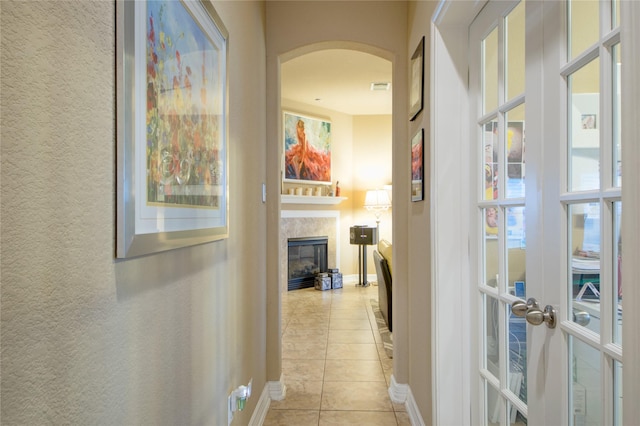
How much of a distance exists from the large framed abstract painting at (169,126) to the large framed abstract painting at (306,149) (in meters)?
4.72

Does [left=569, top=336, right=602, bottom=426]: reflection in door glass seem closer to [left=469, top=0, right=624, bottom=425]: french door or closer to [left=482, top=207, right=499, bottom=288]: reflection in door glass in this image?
[left=469, top=0, right=624, bottom=425]: french door

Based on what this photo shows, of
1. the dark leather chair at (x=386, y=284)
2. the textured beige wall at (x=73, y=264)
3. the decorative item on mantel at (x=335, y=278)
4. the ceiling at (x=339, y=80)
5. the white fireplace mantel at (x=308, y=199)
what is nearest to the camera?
the textured beige wall at (x=73, y=264)

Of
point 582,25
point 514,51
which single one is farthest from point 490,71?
point 582,25

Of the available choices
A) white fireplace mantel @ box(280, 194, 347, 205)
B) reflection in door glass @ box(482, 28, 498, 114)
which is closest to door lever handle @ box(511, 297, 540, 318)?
reflection in door glass @ box(482, 28, 498, 114)

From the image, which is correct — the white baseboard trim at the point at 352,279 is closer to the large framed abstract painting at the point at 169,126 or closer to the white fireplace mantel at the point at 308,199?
the white fireplace mantel at the point at 308,199

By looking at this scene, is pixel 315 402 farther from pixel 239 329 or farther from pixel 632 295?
pixel 632 295

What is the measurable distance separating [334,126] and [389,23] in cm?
442

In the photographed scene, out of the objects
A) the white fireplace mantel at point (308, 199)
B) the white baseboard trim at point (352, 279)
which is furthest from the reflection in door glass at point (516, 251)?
the white baseboard trim at point (352, 279)

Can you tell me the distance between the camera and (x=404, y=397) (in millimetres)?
2518

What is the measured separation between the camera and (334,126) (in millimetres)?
6949

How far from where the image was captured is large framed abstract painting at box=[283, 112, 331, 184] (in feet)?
20.5

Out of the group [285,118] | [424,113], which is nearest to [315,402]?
[424,113]

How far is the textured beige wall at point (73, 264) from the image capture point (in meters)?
0.54

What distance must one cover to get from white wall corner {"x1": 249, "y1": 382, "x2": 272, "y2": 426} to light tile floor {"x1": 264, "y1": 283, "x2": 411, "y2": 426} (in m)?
0.04
